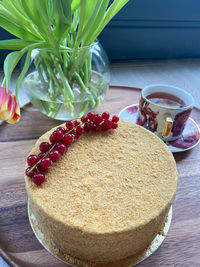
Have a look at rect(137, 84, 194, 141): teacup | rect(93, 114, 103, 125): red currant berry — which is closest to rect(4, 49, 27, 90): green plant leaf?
rect(93, 114, 103, 125): red currant berry

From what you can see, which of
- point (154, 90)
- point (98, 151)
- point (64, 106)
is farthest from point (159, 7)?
point (98, 151)

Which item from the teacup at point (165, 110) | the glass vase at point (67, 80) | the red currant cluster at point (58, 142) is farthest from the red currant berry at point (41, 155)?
the teacup at point (165, 110)

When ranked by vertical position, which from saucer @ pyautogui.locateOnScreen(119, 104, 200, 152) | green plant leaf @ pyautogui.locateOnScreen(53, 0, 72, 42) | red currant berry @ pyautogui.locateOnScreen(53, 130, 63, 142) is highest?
green plant leaf @ pyautogui.locateOnScreen(53, 0, 72, 42)

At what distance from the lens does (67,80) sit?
0.69 meters

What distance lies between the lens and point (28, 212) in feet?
1.79

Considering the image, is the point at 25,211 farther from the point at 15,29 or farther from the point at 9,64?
the point at 15,29

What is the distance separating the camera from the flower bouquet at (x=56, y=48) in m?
0.56

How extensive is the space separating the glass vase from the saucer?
10cm

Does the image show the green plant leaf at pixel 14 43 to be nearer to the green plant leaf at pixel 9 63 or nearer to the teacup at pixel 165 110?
the green plant leaf at pixel 9 63

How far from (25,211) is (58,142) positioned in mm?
159

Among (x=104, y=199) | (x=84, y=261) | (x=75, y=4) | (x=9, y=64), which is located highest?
(x=75, y=4)

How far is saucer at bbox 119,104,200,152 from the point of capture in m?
0.71

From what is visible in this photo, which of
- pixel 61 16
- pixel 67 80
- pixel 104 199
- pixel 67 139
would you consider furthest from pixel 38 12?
pixel 104 199

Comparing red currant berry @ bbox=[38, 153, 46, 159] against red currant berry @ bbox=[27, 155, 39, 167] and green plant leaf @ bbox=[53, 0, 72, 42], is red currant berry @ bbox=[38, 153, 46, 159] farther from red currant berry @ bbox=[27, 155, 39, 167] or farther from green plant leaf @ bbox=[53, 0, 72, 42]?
green plant leaf @ bbox=[53, 0, 72, 42]
